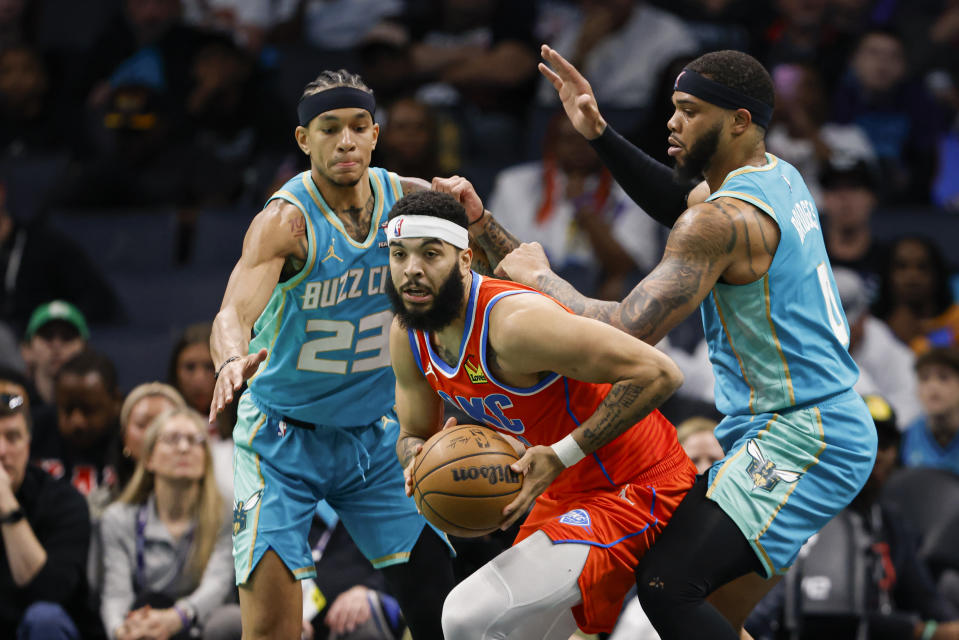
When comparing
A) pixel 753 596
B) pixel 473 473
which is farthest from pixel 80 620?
pixel 753 596

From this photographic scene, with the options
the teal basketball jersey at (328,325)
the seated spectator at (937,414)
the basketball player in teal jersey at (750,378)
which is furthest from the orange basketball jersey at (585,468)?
the seated spectator at (937,414)

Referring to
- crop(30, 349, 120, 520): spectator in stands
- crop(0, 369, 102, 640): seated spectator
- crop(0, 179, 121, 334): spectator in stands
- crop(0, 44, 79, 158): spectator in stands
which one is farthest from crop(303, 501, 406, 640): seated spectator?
crop(0, 44, 79, 158): spectator in stands

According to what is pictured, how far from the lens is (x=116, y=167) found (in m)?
10.2

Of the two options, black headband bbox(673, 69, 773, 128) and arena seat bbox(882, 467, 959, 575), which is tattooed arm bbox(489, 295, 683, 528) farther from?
arena seat bbox(882, 467, 959, 575)

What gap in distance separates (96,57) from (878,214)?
6.34m

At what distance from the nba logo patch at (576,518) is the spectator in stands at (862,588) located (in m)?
2.44

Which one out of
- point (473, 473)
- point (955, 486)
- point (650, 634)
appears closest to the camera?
point (473, 473)

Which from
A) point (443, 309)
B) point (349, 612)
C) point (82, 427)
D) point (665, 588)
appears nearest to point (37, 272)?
point (82, 427)

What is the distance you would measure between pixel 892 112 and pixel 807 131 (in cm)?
98

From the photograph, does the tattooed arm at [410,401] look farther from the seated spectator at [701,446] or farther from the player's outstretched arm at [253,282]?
the seated spectator at [701,446]

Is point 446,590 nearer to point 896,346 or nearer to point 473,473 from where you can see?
point 473,473

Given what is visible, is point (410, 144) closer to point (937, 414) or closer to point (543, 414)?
point (937, 414)

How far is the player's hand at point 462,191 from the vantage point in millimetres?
5191

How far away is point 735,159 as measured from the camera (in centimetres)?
474
